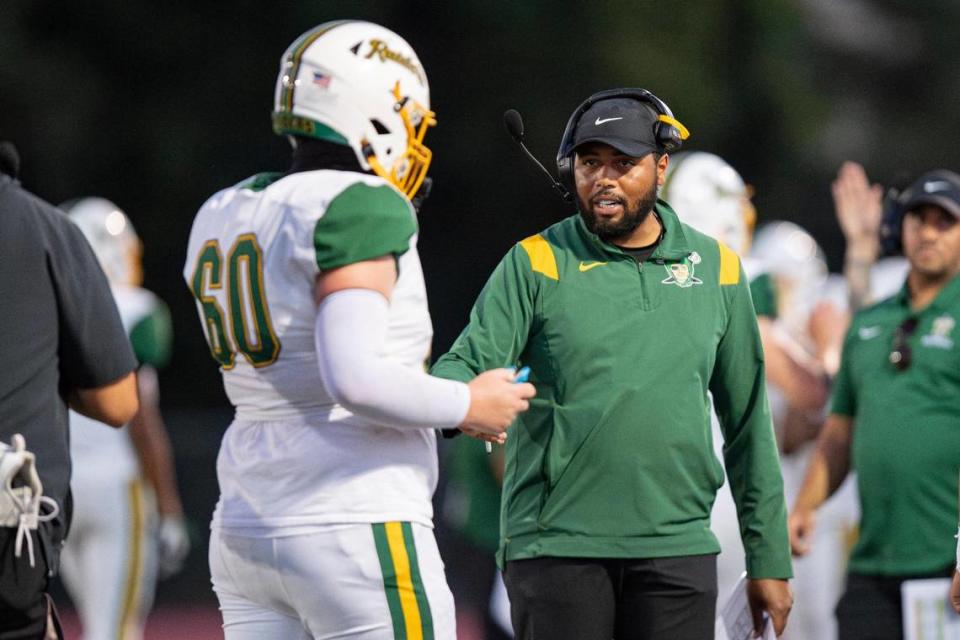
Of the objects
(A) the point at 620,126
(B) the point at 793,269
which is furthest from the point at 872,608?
(B) the point at 793,269

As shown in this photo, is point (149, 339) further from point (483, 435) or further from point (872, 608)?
point (483, 435)

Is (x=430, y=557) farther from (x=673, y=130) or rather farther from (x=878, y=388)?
(x=878, y=388)

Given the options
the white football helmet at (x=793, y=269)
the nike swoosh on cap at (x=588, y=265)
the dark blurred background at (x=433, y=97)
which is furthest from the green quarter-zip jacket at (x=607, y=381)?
the dark blurred background at (x=433, y=97)

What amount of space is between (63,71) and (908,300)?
11.5 metres

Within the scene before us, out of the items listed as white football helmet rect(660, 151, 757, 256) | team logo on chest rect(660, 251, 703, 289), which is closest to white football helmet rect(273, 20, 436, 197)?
team logo on chest rect(660, 251, 703, 289)

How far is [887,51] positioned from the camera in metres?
21.2

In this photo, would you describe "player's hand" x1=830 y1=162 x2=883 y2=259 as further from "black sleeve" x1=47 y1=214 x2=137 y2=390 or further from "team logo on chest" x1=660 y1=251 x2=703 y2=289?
"black sleeve" x1=47 y1=214 x2=137 y2=390

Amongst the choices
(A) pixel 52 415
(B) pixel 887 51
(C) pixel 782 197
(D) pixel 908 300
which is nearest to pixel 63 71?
(C) pixel 782 197

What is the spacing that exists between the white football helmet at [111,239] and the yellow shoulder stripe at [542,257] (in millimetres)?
4931

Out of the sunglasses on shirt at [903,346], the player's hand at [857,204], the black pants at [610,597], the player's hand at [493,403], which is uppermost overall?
the player's hand at [857,204]

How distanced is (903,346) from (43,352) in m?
3.28

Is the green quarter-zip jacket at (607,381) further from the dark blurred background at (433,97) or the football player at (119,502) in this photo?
the dark blurred background at (433,97)

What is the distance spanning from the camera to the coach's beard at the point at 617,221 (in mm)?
4953

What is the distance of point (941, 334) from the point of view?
6809mm
